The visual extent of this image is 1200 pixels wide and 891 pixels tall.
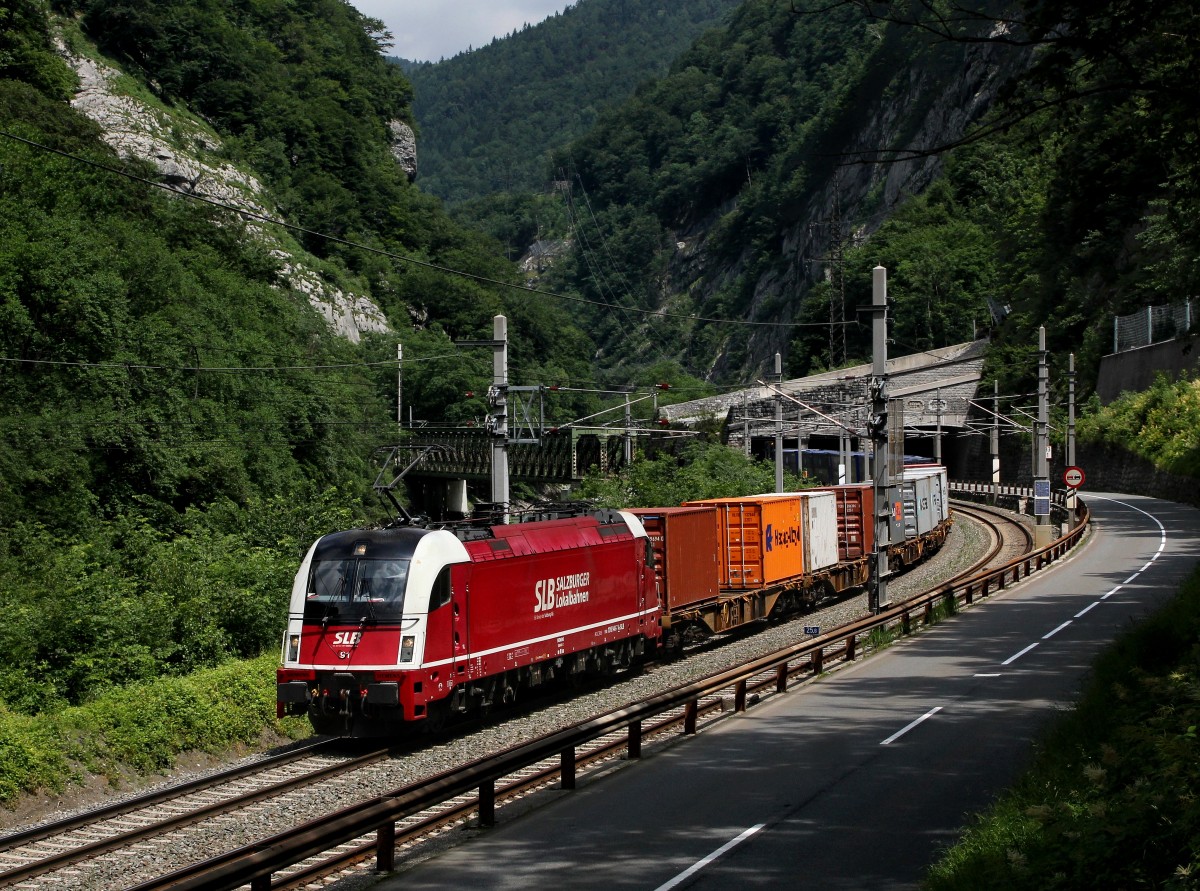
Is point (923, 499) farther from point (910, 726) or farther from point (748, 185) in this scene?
point (748, 185)

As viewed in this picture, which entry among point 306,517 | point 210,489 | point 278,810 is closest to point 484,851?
point 278,810

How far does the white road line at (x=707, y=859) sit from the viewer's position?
1027cm

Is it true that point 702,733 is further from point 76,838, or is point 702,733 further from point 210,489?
point 210,489

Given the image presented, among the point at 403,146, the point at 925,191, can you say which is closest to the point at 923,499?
the point at 925,191

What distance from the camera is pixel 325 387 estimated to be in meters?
59.0

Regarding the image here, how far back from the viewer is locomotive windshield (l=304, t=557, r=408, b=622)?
17750mm

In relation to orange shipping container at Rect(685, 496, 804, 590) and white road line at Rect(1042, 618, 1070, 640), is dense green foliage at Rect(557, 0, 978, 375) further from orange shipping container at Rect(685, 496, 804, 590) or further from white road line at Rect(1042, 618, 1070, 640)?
white road line at Rect(1042, 618, 1070, 640)

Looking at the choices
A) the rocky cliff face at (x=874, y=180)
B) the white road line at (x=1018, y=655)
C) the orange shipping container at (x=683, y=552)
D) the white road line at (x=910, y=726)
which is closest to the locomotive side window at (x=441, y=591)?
the white road line at (x=910, y=726)

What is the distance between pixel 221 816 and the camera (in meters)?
14.3

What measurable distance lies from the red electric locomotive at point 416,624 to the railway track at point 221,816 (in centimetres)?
90

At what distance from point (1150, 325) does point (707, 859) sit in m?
66.7

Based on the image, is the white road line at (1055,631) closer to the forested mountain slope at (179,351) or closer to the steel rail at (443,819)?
the steel rail at (443,819)

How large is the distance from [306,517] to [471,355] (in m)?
48.0

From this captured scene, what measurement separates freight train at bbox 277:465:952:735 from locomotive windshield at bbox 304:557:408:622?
0.06 ft
